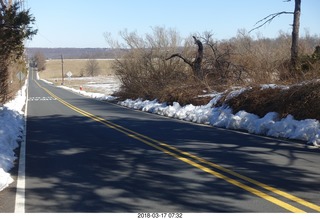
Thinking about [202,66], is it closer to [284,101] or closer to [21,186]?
[284,101]

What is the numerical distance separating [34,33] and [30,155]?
17.4ft

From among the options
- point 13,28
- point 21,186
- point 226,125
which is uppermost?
point 13,28

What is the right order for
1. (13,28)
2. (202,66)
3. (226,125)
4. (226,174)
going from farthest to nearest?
(202,66), (226,125), (13,28), (226,174)

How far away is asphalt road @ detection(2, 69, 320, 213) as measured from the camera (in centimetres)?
555

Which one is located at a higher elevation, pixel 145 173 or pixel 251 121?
pixel 251 121

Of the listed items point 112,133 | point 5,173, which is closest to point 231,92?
point 112,133

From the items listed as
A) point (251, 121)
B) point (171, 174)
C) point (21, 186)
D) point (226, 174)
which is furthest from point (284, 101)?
point (21, 186)

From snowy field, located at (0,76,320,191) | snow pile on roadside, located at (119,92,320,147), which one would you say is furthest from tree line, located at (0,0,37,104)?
snow pile on roadside, located at (119,92,320,147)

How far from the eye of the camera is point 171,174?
729cm

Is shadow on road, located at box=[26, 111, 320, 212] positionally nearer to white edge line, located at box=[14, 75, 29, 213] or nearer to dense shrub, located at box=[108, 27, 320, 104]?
white edge line, located at box=[14, 75, 29, 213]

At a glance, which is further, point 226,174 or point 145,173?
point 145,173

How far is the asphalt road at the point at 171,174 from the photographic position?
5547mm

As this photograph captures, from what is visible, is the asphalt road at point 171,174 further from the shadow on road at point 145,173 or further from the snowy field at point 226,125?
the snowy field at point 226,125

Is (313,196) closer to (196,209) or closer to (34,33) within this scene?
(196,209)
